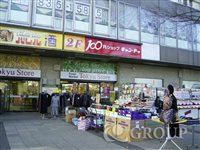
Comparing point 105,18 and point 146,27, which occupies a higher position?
point 105,18

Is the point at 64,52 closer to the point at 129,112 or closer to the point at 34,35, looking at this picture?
the point at 34,35

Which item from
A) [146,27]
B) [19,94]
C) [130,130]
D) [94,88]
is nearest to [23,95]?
[19,94]

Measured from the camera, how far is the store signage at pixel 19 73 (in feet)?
58.6

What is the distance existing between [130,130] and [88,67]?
37.4ft

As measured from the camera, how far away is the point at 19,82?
18922 mm

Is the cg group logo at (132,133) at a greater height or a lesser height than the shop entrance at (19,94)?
lesser

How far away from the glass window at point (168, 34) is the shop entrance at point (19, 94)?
10399mm

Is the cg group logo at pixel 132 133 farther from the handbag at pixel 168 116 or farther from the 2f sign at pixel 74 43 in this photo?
the 2f sign at pixel 74 43

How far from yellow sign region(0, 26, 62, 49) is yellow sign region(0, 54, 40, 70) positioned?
7.12ft

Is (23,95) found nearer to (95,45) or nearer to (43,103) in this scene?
(43,103)

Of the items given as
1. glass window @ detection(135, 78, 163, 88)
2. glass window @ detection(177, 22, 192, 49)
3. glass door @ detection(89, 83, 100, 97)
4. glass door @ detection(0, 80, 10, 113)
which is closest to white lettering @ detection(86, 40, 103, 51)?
glass door @ detection(89, 83, 100, 97)

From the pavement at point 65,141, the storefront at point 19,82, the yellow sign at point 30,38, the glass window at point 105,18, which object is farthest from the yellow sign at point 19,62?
the pavement at point 65,141

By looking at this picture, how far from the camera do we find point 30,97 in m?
19.3

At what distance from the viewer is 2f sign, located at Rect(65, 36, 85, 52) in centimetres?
1789
